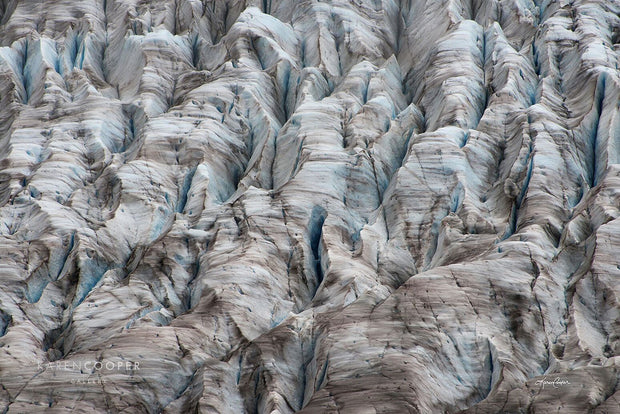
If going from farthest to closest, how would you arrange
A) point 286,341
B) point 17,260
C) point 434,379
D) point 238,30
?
1. point 238,30
2. point 17,260
3. point 286,341
4. point 434,379

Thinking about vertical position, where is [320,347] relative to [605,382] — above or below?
below

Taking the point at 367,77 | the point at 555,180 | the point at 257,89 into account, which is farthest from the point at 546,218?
the point at 257,89

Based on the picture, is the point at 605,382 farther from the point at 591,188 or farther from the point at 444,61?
the point at 444,61

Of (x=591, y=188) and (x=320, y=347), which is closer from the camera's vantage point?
(x=320, y=347)

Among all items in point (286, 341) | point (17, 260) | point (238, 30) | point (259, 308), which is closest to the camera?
point (286, 341)
